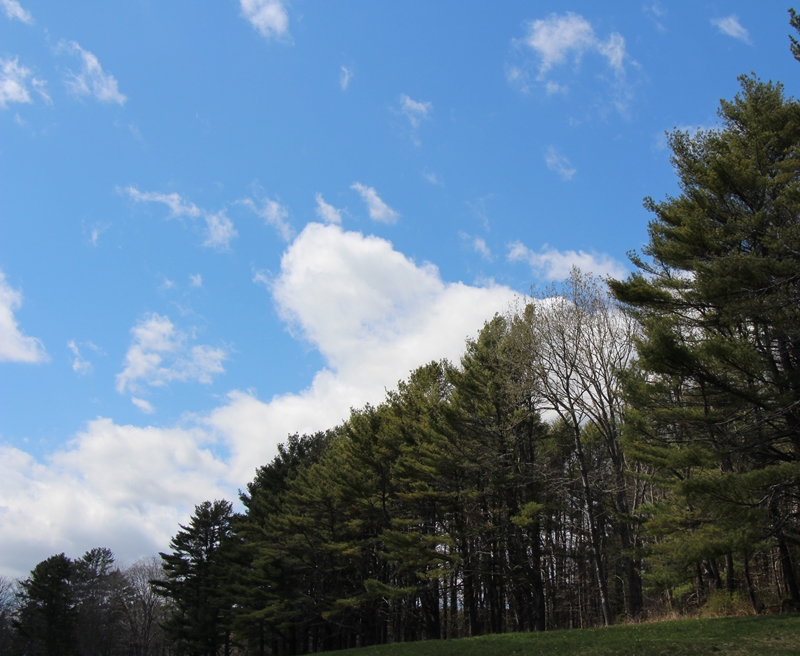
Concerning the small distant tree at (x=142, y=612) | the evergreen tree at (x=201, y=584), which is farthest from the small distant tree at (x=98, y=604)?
the evergreen tree at (x=201, y=584)

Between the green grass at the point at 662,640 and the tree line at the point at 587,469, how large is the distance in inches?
70.6

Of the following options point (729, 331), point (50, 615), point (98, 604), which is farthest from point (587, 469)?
point (98, 604)

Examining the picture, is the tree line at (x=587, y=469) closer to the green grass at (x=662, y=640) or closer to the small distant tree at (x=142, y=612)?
the green grass at (x=662, y=640)

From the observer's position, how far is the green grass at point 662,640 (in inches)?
511

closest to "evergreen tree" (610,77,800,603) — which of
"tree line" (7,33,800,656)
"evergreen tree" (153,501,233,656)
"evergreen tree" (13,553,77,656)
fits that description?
"tree line" (7,33,800,656)

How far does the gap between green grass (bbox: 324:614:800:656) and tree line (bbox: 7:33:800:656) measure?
1793 millimetres

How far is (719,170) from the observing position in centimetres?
1568

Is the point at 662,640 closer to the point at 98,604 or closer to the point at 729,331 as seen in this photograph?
the point at 729,331

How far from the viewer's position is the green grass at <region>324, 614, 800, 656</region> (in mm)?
12984

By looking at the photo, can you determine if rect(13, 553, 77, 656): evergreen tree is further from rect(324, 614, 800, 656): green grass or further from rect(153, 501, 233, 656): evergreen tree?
rect(324, 614, 800, 656): green grass

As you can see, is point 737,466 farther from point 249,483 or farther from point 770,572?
point 249,483

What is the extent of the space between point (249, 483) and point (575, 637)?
1562 inches

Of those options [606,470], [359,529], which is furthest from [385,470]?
[606,470]

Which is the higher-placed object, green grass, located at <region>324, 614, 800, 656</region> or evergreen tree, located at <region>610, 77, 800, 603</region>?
evergreen tree, located at <region>610, 77, 800, 603</region>
